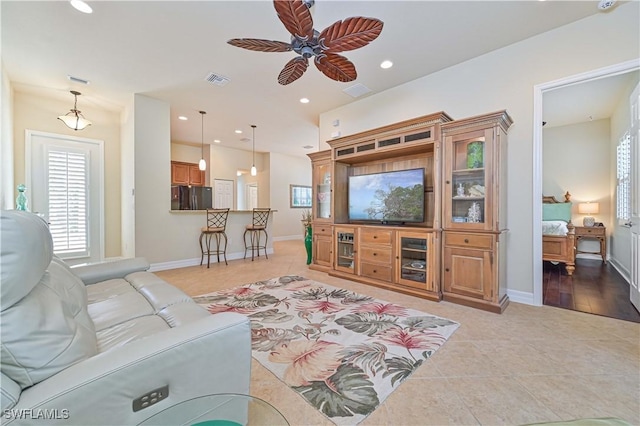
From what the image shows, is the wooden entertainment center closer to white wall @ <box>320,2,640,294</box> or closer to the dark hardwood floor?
white wall @ <box>320,2,640,294</box>

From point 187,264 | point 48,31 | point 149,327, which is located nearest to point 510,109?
point 149,327

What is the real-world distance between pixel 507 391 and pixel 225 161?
27.4 feet

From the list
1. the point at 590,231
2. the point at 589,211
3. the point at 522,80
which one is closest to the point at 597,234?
the point at 590,231

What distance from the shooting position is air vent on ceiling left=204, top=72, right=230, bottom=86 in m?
3.81

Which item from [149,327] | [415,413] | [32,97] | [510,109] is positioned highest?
[32,97]

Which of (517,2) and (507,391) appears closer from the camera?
(507,391)

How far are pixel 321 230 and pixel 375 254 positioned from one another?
1.24 metres

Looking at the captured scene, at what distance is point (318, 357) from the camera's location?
1962mm

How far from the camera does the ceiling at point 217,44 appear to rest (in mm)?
2566

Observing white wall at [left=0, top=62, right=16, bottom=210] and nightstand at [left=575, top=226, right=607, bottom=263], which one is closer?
white wall at [left=0, top=62, right=16, bottom=210]

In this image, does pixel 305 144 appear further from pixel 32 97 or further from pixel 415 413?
pixel 415 413

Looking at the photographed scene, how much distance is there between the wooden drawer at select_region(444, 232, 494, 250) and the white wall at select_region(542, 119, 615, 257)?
4.49m

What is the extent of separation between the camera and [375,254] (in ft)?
12.5

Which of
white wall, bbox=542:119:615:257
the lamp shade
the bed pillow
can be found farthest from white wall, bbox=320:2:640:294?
the lamp shade
